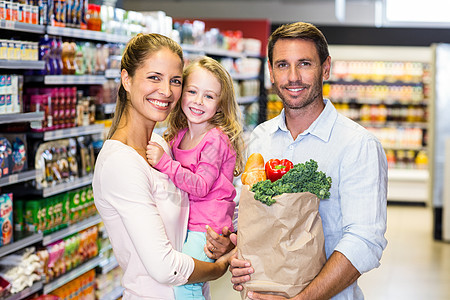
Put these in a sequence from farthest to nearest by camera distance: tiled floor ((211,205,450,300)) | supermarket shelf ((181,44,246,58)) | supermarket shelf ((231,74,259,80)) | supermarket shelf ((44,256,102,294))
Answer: supermarket shelf ((231,74,259,80)), supermarket shelf ((181,44,246,58)), tiled floor ((211,205,450,300)), supermarket shelf ((44,256,102,294))

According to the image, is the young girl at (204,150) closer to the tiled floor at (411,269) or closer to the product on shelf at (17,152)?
the product on shelf at (17,152)

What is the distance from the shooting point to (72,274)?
14.0 ft

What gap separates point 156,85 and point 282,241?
29.1 inches

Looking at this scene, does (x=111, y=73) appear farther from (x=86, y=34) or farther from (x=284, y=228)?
(x=284, y=228)

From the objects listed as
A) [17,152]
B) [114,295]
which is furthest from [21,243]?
[114,295]

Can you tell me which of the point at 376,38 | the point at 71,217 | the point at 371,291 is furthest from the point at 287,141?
the point at 376,38

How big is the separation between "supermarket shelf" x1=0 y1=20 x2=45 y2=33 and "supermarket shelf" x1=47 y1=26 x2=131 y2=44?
0.12m

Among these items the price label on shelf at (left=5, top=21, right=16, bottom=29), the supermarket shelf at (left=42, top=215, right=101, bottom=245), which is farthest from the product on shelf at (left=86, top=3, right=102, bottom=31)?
the supermarket shelf at (left=42, top=215, right=101, bottom=245)

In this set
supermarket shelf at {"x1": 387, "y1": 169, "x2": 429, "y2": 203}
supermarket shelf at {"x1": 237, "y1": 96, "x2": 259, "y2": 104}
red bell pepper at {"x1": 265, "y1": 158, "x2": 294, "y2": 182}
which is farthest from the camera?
supermarket shelf at {"x1": 387, "y1": 169, "x2": 429, "y2": 203}

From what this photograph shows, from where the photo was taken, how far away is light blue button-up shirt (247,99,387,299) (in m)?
1.96

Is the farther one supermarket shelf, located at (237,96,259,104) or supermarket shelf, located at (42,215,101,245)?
supermarket shelf, located at (237,96,259,104)

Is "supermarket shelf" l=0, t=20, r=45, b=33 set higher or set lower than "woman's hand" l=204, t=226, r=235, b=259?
higher

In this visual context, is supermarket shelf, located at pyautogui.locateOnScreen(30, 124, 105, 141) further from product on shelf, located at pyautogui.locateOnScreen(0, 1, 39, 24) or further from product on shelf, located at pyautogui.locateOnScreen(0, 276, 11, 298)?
product on shelf, located at pyautogui.locateOnScreen(0, 276, 11, 298)

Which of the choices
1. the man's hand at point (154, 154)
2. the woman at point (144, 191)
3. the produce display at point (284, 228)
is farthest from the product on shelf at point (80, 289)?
the produce display at point (284, 228)
